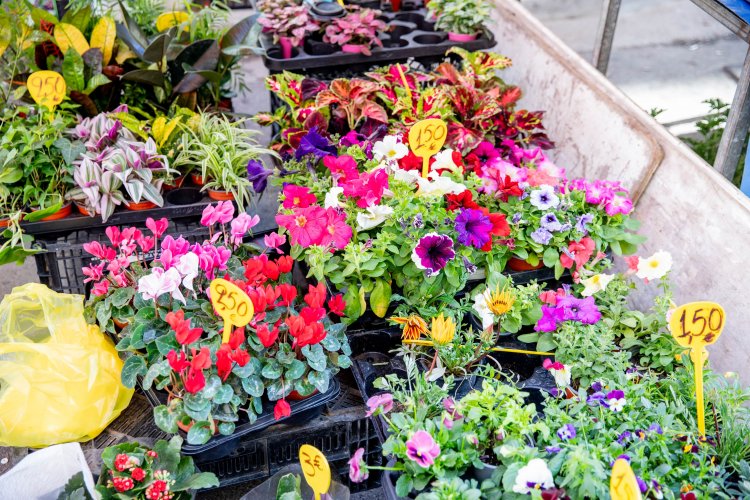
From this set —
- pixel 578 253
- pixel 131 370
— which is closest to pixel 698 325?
pixel 578 253

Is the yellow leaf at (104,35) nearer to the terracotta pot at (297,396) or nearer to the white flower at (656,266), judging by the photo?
the terracotta pot at (297,396)

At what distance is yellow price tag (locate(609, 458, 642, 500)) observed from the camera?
A: 112 cm

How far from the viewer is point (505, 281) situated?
5.87 ft

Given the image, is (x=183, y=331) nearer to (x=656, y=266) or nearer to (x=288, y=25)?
(x=656, y=266)

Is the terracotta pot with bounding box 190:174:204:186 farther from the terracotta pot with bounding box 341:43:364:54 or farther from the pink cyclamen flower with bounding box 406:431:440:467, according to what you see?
the pink cyclamen flower with bounding box 406:431:440:467

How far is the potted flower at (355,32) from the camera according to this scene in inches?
103

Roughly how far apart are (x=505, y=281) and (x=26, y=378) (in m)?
1.18

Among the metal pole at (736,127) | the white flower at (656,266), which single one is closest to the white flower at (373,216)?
the white flower at (656,266)

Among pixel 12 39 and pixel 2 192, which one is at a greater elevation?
pixel 12 39

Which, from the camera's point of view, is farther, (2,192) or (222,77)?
(222,77)

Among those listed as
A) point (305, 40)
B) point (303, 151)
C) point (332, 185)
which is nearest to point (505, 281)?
point (332, 185)

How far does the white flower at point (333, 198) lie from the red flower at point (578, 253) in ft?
1.99

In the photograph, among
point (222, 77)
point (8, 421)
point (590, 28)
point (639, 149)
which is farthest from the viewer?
point (590, 28)

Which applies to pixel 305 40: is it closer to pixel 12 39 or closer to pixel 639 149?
pixel 12 39
